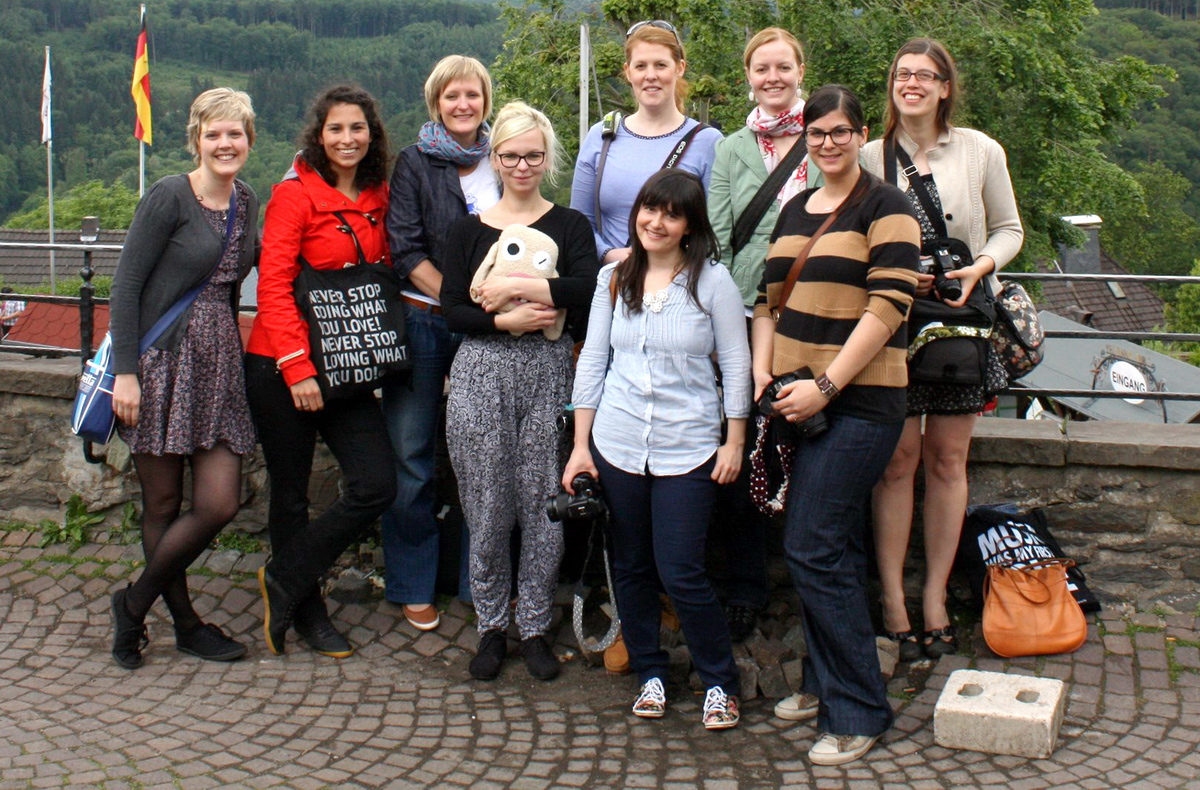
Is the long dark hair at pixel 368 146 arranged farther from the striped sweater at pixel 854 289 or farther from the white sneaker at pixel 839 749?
the white sneaker at pixel 839 749

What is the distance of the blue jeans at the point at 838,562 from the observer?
3.75 meters

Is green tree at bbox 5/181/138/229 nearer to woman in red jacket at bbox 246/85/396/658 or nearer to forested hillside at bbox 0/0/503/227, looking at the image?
forested hillside at bbox 0/0/503/227

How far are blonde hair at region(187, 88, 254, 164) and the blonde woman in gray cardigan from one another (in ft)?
7.24

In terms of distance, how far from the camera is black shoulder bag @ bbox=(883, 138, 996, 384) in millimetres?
3996

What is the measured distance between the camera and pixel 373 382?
4.42 meters

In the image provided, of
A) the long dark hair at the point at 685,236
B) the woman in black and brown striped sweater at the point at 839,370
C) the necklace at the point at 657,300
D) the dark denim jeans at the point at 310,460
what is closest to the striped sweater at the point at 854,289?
the woman in black and brown striped sweater at the point at 839,370

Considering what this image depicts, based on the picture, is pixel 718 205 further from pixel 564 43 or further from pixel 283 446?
pixel 564 43

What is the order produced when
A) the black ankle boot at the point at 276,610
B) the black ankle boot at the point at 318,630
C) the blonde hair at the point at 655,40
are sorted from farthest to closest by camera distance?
the black ankle boot at the point at 318,630, the black ankle boot at the point at 276,610, the blonde hair at the point at 655,40

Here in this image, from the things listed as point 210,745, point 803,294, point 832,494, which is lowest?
point 210,745

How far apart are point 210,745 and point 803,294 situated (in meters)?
2.40

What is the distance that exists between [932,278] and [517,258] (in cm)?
140

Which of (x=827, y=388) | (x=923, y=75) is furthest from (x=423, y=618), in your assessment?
(x=923, y=75)

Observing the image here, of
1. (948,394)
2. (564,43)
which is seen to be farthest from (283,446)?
(564,43)

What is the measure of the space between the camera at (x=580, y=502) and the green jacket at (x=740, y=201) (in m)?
0.86
